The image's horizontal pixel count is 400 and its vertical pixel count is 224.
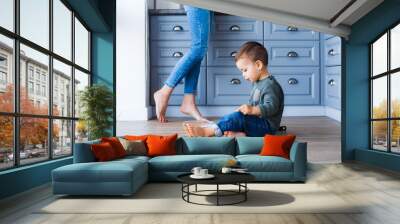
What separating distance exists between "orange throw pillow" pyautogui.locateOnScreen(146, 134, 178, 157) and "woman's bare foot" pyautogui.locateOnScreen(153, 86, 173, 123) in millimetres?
1644

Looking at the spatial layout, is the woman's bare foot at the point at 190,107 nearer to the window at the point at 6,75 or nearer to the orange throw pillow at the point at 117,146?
the orange throw pillow at the point at 117,146

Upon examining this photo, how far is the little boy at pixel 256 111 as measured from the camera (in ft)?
24.6

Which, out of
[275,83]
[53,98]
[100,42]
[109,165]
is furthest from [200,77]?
[109,165]

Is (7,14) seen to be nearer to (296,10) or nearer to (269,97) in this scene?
(296,10)

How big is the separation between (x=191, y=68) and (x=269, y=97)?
1504mm

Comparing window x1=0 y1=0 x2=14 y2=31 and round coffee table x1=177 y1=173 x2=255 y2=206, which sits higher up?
window x1=0 y1=0 x2=14 y2=31

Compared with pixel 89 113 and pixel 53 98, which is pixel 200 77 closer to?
pixel 89 113

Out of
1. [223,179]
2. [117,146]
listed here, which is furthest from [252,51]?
[223,179]

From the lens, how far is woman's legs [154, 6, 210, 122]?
8.06 meters

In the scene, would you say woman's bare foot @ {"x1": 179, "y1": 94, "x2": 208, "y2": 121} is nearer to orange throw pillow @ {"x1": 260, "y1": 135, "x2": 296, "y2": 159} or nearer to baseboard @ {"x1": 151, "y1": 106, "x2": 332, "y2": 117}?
baseboard @ {"x1": 151, "y1": 106, "x2": 332, "y2": 117}

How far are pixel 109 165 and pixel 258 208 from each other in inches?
66.1

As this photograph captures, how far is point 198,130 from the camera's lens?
7.84m

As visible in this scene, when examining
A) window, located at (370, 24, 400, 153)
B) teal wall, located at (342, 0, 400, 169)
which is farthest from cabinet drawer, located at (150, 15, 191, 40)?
window, located at (370, 24, 400, 153)

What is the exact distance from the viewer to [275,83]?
7707 millimetres
